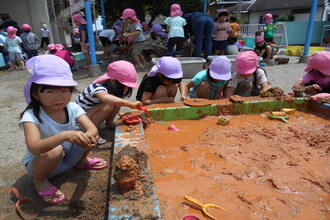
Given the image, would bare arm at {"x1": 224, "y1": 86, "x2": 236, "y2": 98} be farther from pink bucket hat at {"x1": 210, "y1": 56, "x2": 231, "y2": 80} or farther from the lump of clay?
the lump of clay

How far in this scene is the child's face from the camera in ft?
5.01

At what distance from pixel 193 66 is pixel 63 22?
29.4ft

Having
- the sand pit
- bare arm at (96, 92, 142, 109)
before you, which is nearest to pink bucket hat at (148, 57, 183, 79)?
the sand pit

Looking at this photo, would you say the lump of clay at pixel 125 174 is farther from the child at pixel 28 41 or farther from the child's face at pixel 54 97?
the child at pixel 28 41

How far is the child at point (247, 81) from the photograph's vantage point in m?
3.10

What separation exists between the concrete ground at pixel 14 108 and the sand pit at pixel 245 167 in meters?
0.99

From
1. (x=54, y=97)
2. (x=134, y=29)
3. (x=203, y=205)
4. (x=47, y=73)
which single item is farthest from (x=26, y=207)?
(x=134, y=29)

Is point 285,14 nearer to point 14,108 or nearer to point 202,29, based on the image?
point 202,29

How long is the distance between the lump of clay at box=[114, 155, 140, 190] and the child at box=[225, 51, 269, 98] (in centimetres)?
222

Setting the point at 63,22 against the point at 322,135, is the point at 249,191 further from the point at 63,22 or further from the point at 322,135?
the point at 63,22

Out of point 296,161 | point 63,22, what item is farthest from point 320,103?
point 63,22

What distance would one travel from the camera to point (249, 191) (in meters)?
1.57

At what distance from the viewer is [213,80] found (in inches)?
122

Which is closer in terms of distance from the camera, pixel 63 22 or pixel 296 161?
pixel 296 161
